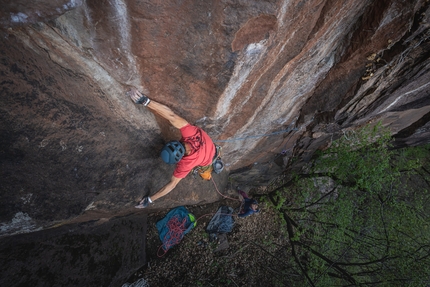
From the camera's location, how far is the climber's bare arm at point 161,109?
2920 mm

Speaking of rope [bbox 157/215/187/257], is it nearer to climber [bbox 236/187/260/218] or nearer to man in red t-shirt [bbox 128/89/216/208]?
climber [bbox 236/187/260/218]

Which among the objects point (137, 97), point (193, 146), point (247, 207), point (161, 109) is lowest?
point (247, 207)

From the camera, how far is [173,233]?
19.5 ft

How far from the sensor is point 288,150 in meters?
6.88

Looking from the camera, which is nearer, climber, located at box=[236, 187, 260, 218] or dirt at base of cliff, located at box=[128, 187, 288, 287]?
dirt at base of cliff, located at box=[128, 187, 288, 287]

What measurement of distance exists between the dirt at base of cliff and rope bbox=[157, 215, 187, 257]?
0.70 ft

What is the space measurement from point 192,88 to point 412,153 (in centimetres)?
1166

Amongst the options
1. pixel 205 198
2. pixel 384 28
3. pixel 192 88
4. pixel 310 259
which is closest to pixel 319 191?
pixel 310 259

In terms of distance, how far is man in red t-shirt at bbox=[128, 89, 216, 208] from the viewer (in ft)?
10.2

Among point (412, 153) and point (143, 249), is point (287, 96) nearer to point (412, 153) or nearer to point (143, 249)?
point (143, 249)

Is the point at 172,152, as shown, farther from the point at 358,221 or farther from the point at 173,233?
the point at 358,221

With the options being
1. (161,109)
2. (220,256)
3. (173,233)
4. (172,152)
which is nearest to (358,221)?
Result: (220,256)

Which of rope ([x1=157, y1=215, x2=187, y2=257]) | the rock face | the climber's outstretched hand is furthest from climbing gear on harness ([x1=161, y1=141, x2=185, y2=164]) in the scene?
rope ([x1=157, y1=215, x2=187, y2=257])

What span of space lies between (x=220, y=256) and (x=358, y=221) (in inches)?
182
